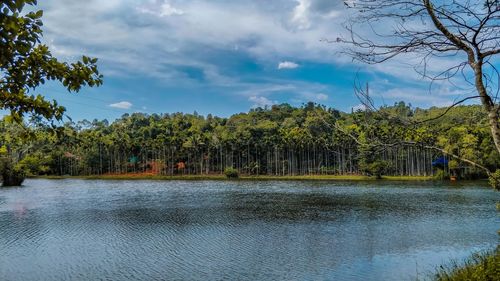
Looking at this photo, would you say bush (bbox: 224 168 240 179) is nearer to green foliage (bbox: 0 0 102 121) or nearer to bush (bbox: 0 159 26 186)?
bush (bbox: 0 159 26 186)

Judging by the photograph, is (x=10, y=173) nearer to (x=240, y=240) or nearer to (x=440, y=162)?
(x=240, y=240)

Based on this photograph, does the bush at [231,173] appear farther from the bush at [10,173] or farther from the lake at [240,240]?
the lake at [240,240]

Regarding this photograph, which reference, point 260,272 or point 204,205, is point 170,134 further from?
point 260,272

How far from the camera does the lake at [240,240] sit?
1925 cm

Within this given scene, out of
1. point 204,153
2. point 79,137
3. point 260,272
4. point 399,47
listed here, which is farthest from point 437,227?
point 79,137

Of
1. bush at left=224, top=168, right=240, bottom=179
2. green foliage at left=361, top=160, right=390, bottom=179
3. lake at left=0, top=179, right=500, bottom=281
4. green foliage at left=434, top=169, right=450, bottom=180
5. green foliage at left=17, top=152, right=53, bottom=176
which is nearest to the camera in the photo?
lake at left=0, top=179, right=500, bottom=281

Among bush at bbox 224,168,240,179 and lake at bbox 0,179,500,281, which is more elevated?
bush at bbox 224,168,240,179

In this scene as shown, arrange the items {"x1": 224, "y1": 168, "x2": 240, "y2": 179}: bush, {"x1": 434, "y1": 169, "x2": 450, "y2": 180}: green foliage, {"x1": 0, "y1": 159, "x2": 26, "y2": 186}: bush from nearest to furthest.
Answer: {"x1": 0, "y1": 159, "x2": 26, "y2": 186}: bush < {"x1": 434, "y1": 169, "x2": 450, "y2": 180}: green foliage < {"x1": 224, "y1": 168, "x2": 240, "y2": 179}: bush

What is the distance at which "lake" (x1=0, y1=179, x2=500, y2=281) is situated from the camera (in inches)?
758

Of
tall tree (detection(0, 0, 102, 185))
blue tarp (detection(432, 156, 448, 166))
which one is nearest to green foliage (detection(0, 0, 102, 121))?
tall tree (detection(0, 0, 102, 185))

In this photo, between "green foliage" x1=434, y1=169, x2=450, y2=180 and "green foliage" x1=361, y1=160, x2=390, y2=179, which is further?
"green foliage" x1=361, y1=160, x2=390, y2=179

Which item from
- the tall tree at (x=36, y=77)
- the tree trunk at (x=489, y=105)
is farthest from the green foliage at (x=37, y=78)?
the tree trunk at (x=489, y=105)

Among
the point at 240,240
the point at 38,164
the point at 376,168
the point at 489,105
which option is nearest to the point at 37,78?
the point at 489,105

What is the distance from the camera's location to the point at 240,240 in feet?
85.2
